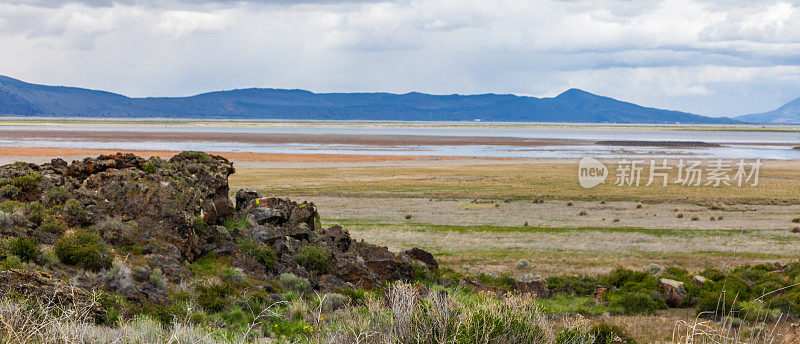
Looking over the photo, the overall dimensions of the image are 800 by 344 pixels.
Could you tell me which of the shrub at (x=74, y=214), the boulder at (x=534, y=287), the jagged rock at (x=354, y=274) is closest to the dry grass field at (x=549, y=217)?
the boulder at (x=534, y=287)

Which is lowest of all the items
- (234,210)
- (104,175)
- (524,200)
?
(524,200)

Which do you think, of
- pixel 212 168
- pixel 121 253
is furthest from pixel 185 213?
pixel 212 168

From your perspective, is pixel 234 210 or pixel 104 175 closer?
pixel 104 175

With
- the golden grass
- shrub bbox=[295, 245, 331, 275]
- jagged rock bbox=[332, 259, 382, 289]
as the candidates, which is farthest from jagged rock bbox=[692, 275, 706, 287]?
the golden grass

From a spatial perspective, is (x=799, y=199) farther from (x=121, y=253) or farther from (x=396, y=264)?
(x=121, y=253)

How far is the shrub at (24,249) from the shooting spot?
10391 millimetres

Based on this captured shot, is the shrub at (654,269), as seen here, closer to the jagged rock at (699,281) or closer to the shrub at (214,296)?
the jagged rock at (699,281)

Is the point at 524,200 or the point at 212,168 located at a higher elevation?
the point at 212,168

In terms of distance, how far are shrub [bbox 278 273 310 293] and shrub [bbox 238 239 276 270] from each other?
0.73 m

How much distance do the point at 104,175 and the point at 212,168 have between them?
3104mm

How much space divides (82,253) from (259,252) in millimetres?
3818

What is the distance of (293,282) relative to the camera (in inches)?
509

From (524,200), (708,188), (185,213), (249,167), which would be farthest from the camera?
(249,167)

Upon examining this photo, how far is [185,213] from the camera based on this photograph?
43.9 feet
